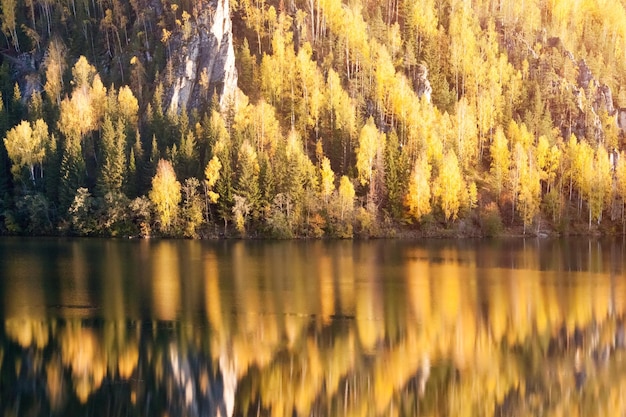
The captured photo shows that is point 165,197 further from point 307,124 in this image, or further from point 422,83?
point 422,83

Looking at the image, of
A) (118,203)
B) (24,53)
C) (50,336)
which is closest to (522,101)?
(118,203)

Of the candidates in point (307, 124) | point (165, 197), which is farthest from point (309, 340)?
point (307, 124)

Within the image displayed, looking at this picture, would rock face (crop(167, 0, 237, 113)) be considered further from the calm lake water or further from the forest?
the calm lake water

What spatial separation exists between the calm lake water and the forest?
40931 mm

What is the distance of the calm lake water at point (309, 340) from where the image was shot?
98.2ft

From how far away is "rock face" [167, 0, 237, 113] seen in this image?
134m

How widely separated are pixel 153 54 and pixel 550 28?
96358 millimetres

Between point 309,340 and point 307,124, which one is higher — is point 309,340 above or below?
below

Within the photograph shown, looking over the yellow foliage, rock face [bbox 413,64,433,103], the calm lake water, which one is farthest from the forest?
the calm lake water

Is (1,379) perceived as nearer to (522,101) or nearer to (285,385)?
(285,385)

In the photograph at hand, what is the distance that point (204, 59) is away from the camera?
13775 centimetres

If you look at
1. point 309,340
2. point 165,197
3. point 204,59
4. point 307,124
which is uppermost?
point 204,59

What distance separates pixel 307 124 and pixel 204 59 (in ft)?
75.8

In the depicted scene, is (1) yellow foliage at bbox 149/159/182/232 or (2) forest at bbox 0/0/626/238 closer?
(1) yellow foliage at bbox 149/159/182/232
